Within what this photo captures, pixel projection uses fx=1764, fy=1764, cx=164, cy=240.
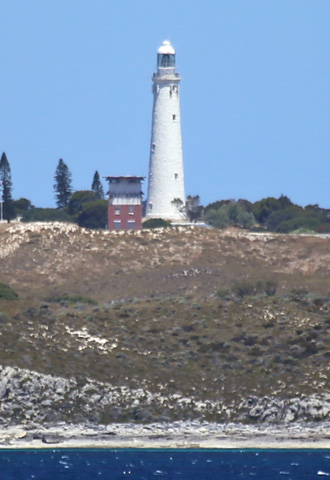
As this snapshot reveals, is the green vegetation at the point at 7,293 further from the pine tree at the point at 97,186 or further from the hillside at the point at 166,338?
the pine tree at the point at 97,186

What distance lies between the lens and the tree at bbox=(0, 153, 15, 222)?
148m

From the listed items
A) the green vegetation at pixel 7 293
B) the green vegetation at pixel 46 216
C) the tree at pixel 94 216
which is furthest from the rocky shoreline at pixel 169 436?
the green vegetation at pixel 46 216

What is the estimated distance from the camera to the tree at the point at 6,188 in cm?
14788

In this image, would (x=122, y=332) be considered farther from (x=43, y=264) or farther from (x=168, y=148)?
(x=168, y=148)

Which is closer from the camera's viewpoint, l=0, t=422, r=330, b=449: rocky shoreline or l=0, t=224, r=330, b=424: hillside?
l=0, t=422, r=330, b=449: rocky shoreline

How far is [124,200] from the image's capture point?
462 ft

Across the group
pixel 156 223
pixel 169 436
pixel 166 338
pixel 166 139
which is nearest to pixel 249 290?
pixel 166 338

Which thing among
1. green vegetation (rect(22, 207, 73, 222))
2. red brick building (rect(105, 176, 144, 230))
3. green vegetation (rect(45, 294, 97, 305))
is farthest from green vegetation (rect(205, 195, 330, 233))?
green vegetation (rect(45, 294, 97, 305))

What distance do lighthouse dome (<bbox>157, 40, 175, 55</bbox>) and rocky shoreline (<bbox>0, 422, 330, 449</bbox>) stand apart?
5845cm

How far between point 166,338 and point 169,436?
13.0 metres
